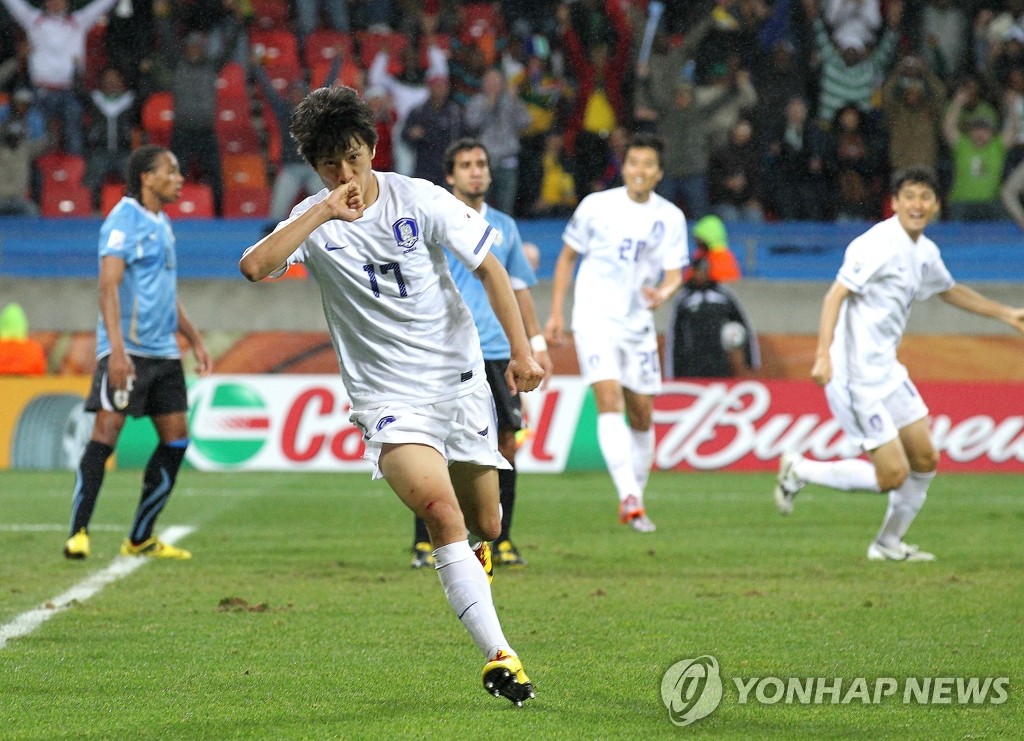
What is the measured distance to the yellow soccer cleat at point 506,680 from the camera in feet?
14.5

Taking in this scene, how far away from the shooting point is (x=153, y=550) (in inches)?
328

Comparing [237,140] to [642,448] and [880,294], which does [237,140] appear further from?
[880,294]

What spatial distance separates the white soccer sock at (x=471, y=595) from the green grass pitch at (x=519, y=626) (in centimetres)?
20

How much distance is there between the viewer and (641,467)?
32.6ft

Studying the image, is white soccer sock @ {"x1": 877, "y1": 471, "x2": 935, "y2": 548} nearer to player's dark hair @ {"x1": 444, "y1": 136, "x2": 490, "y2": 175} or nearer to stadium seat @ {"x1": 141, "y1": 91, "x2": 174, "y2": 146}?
player's dark hair @ {"x1": 444, "y1": 136, "x2": 490, "y2": 175}

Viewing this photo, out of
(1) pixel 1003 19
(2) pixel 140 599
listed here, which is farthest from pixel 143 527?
(1) pixel 1003 19

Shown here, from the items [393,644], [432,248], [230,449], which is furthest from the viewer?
[230,449]

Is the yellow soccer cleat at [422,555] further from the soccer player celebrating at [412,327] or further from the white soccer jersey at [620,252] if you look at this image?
the soccer player celebrating at [412,327]

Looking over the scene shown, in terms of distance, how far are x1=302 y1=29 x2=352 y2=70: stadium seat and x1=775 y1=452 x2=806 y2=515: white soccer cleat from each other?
10130 millimetres

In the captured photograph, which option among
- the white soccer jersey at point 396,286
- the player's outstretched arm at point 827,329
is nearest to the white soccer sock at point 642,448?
the player's outstretched arm at point 827,329

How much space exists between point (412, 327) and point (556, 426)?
9.28 meters

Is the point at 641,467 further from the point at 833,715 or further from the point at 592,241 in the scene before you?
the point at 833,715

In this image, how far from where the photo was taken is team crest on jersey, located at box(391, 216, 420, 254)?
4750 millimetres

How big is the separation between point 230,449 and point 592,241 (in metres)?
5.40
